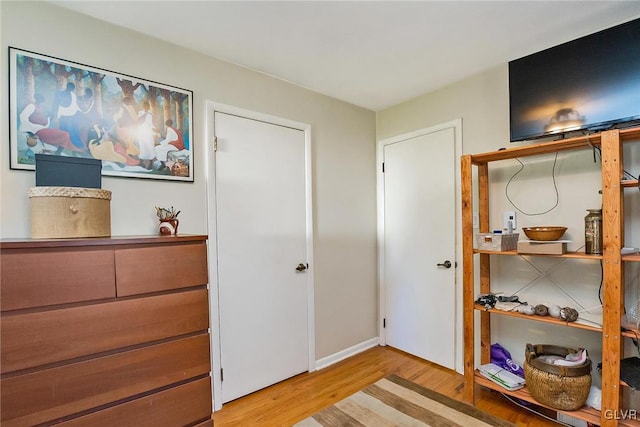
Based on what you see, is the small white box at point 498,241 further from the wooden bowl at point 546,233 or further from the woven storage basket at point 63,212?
the woven storage basket at point 63,212

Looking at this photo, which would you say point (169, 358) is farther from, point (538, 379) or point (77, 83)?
point (538, 379)

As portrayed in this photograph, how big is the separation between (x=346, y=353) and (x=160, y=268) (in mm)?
2024

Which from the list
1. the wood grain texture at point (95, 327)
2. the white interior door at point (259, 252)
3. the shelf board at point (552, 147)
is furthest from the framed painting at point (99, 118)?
the shelf board at point (552, 147)

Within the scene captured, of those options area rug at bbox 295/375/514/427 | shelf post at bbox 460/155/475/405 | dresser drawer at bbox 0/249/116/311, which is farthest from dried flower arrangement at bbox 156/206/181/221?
shelf post at bbox 460/155/475/405

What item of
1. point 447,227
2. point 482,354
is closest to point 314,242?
point 447,227

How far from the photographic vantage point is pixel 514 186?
7.41 feet

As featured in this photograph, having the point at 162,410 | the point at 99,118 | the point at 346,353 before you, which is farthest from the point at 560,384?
the point at 99,118

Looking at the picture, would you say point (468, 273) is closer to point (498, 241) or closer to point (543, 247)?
point (498, 241)

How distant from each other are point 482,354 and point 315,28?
99.9 inches

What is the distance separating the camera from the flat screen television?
168cm

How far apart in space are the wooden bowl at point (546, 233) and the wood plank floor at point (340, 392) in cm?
116

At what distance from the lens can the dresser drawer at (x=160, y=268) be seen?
1.42 metres

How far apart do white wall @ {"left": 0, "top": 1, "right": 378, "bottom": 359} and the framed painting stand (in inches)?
1.8

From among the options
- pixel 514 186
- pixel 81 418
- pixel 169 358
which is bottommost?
pixel 81 418
